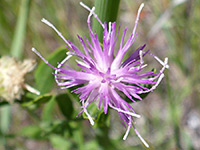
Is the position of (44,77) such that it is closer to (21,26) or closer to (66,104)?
(66,104)

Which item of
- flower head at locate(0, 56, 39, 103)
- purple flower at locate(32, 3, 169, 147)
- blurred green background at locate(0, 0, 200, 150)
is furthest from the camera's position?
blurred green background at locate(0, 0, 200, 150)

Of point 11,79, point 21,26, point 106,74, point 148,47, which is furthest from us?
point 148,47

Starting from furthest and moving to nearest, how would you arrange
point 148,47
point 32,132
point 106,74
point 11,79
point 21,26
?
point 148,47, point 21,26, point 32,132, point 11,79, point 106,74

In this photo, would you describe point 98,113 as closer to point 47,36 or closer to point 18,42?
point 18,42

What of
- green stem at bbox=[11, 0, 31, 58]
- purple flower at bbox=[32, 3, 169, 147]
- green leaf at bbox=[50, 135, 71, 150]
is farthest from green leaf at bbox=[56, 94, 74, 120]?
green stem at bbox=[11, 0, 31, 58]

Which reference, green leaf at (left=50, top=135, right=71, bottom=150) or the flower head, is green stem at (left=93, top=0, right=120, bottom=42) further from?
green leaf at (left=50, top=135, right=71, bottom=150)

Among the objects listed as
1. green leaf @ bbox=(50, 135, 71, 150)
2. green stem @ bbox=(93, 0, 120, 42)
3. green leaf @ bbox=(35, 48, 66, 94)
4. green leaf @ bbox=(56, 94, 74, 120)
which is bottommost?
green leaf @ bbox=(50, 135, 71, 150)

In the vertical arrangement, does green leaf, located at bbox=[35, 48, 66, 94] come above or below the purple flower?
above

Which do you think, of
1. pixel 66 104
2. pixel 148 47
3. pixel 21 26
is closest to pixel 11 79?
pixel 66 104
